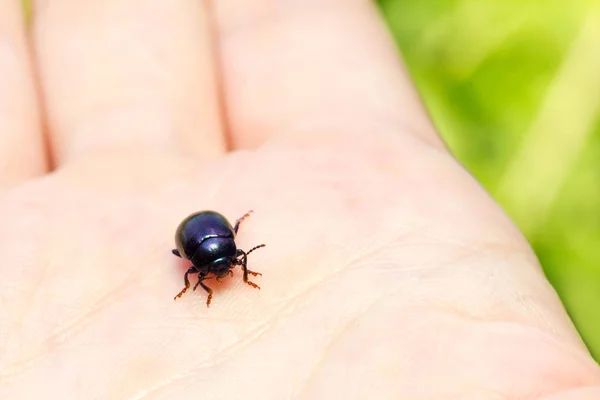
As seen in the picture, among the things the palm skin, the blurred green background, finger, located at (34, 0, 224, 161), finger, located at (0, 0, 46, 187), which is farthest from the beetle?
the blurred green background

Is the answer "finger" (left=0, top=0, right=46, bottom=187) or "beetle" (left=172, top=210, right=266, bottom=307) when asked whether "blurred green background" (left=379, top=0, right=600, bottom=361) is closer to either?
"beetle" (left=172, top=210, right=266, bottom=307)

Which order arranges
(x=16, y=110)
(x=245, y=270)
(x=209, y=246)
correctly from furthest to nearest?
(x=16, y=110) → (x=209, y=246) → (x=245, y=270)

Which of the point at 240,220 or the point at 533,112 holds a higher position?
the point at 240,220

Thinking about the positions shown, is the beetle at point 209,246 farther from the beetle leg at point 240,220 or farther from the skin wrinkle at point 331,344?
the skin wrinkle at point 331,344

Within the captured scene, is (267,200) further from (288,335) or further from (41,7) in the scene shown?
(41,7)

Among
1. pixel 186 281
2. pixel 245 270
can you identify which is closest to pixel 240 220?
pixel 245 270

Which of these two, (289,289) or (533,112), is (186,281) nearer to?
(289,289)

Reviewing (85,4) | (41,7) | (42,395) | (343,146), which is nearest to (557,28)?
(343,146)

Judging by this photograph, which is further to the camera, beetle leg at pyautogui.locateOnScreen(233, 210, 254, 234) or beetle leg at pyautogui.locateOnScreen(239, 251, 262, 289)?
beetle leg at pyautogui.locateOnScreen(233, 210, 254, 234)
